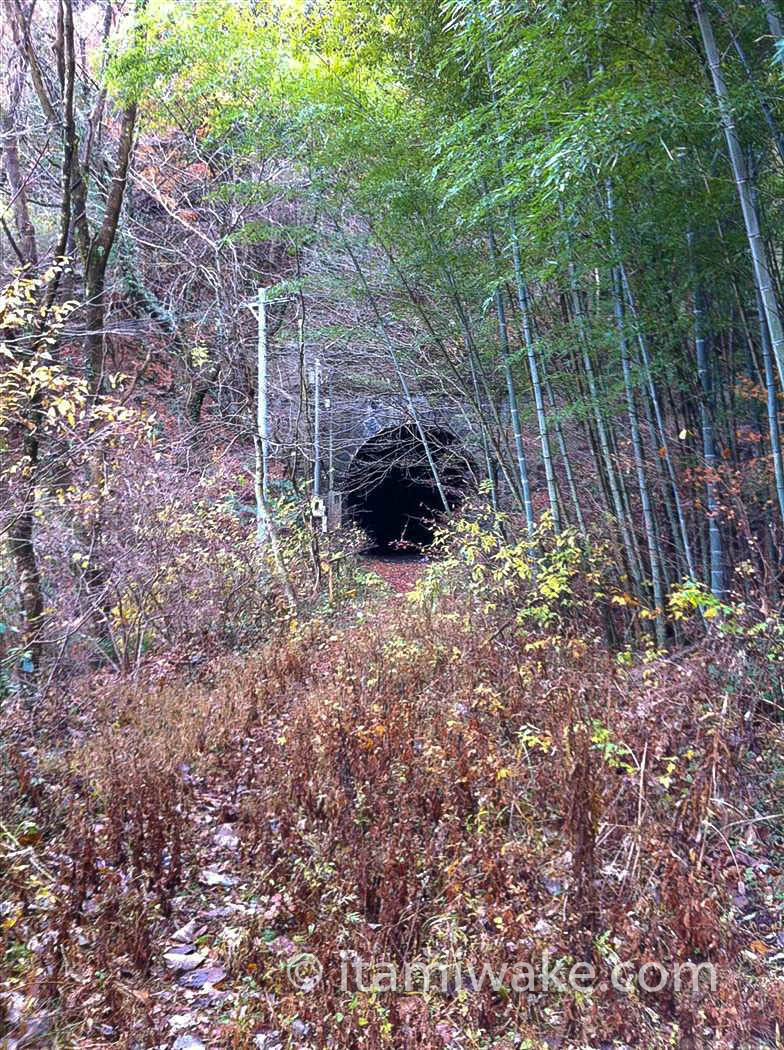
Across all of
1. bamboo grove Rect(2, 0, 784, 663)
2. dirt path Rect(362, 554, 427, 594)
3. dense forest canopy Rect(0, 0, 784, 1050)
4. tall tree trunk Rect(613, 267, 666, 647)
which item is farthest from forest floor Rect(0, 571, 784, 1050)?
dirt path Rect(362, 554, 427, 594)

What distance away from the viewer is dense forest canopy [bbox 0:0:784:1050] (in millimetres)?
2139

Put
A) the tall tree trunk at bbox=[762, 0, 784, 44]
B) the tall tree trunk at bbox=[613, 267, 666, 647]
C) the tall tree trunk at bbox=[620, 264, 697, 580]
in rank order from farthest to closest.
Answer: the tall tree trunk at bbox=[613, 267, 666, 647] < the tall tree trunk at bbox=[620, 264, 697, 580] < the tall tree trunk at bbox=[762, 0, 784, 44]

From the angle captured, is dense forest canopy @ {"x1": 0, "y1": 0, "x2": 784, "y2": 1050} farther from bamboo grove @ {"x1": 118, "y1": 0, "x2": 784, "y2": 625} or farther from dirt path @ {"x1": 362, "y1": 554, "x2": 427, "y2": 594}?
dirt path @ {"x1": 362, "y1": 554, "x2": 427, "y2": 594}

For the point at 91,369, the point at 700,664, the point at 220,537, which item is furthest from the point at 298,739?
the point at 91,369

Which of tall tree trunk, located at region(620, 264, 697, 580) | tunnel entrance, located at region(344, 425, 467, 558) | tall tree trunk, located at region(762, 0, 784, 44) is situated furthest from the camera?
tunnel entrance, located at region(344, 425, 467, 558)

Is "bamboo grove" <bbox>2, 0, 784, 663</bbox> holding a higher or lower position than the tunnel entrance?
higher

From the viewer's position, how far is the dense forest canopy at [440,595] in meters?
2.14

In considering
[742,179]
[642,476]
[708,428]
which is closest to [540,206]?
[742,179]

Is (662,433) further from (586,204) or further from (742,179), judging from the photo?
(742,179)

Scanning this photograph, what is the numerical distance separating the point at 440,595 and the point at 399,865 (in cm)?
391

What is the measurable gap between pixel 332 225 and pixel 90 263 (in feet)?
7.93

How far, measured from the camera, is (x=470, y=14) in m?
3.44

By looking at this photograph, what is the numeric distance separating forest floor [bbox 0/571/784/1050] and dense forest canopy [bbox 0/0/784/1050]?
0.05 feet

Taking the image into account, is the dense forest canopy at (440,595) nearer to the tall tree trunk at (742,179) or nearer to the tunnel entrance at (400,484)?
the tall tree trunk at (742,179)
